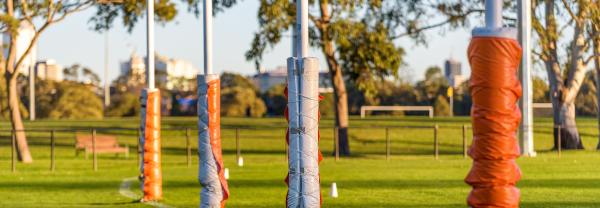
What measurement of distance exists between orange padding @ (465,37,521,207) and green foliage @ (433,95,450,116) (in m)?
84.0

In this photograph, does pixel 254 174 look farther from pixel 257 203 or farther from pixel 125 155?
pixel 125 155

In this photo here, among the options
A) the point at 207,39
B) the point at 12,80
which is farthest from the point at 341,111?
the point at 207,39

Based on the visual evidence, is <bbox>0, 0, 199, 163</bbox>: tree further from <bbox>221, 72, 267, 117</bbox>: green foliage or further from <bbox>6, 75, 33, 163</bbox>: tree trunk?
<bbox>221, 72, 267, 117</bbox>: green foliage

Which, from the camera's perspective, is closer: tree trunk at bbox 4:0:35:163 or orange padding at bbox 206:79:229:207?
orange padding at bbox 206:79:229:207

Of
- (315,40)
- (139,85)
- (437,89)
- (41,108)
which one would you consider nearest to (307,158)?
(315,40)

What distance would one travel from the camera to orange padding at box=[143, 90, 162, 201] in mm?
23016

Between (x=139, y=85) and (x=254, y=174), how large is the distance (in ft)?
272

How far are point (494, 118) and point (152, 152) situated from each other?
14334 mm

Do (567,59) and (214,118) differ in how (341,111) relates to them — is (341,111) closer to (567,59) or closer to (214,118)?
(567,59)

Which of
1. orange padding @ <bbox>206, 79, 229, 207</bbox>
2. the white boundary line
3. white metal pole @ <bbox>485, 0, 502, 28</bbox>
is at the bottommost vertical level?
the white boundary line

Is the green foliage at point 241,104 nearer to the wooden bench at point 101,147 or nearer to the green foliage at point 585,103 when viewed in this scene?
the green foliage at point 585,103

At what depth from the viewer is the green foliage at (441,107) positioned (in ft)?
309

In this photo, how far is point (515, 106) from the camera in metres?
9.59

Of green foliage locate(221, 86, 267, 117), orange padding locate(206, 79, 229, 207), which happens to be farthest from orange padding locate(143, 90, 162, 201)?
green foliage locate(221, 86, 267, 117)
